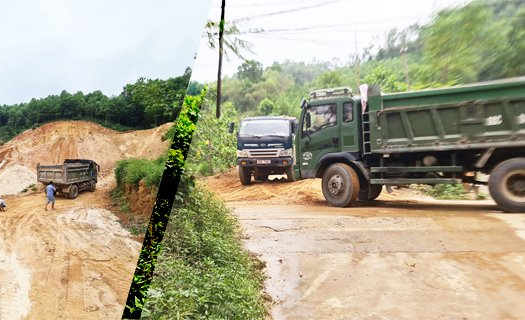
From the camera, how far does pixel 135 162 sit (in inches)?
57.9

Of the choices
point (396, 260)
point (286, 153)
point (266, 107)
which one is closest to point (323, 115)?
point (266, 107)

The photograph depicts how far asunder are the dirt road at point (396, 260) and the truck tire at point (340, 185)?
0.05 m

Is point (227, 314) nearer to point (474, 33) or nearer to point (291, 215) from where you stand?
point (291, 215)

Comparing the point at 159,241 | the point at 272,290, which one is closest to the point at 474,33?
the point at 272,290

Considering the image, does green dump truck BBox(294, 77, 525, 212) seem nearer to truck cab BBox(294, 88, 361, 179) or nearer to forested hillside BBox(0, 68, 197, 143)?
truck cab BBox(294, 88, 361, 179)

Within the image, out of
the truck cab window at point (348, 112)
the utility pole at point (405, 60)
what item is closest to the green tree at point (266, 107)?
the truck cab window at point (348, 112)

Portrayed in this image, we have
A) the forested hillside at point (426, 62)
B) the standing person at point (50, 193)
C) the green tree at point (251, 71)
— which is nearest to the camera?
the standing person at point (50, 193)

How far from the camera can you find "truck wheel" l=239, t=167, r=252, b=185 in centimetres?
207

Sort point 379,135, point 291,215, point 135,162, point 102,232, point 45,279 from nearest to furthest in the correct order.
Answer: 1. point 45,279
2. point 102,232
3. point 135,162
4. point 379,135
5. point 291,215

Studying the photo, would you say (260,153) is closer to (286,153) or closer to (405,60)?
(286,153)

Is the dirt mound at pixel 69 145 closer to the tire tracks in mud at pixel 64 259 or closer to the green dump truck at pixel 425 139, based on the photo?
the tire tracks in mud at pixel 64 259

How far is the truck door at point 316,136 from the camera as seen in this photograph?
6.53ft

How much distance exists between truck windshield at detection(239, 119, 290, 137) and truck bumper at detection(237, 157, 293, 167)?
128mm

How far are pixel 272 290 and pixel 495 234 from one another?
79 cm
